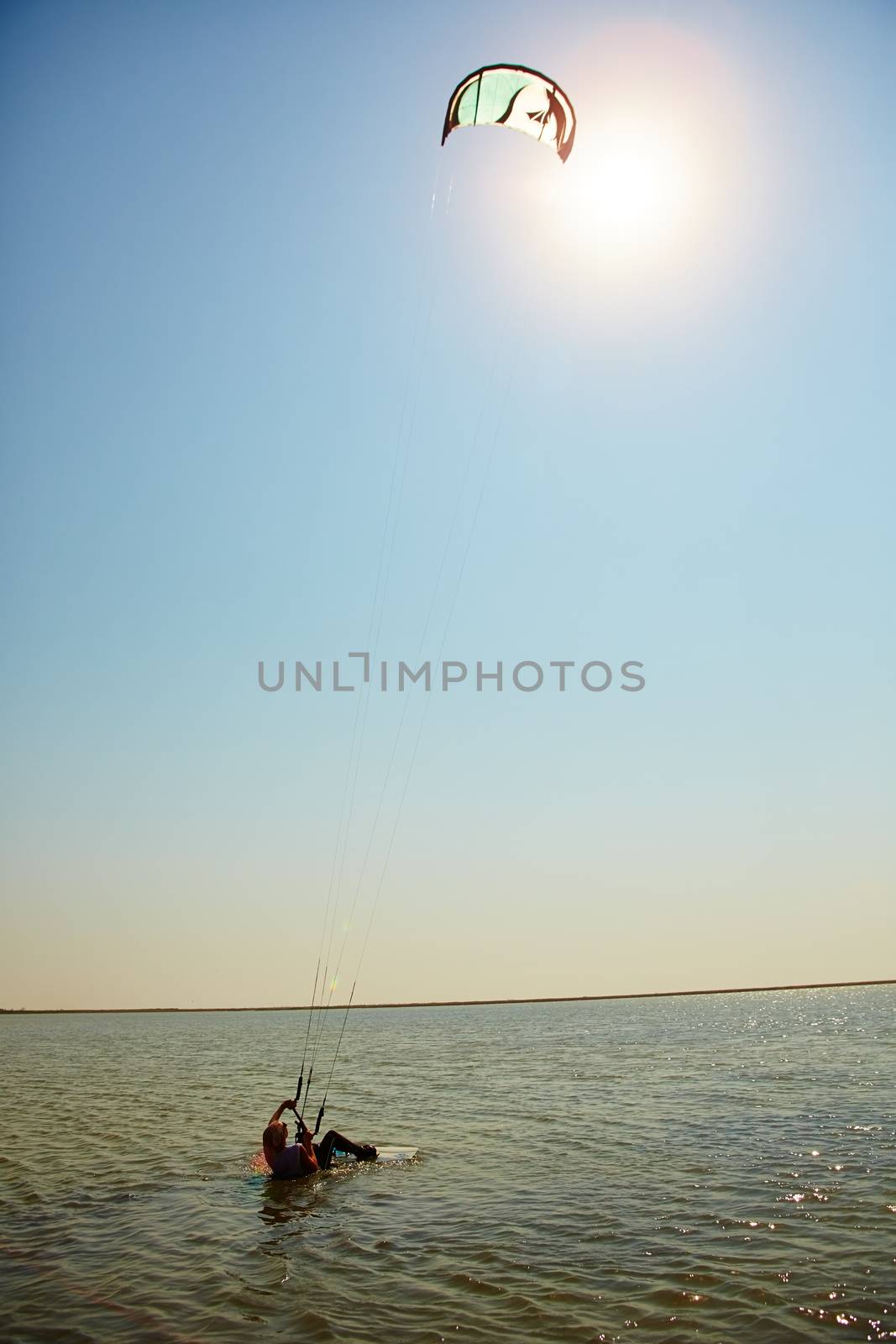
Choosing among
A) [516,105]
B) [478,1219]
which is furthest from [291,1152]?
[516,105]

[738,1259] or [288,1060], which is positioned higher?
[738,1259]

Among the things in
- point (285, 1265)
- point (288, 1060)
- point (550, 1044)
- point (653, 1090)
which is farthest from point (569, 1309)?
point (550, 1044)

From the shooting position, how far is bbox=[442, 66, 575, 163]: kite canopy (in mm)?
14047

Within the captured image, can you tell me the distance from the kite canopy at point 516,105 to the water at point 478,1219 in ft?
54.1

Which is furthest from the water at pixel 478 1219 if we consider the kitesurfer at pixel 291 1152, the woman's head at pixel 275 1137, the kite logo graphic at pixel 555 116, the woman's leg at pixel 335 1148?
the kite logo graphic at pixel 555 116

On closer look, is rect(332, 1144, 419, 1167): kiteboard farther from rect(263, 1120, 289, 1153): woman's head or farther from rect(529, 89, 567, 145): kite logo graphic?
rect(529, 89, 567, 145): kite logo graphic

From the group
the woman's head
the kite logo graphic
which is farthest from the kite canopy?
the woman's head

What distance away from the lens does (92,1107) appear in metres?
22.2

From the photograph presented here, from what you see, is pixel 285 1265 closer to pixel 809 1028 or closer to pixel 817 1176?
pixel 817 1176

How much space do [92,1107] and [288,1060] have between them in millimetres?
15969

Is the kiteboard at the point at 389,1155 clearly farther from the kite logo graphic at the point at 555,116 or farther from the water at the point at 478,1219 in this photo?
the kite logo graphic at the point at 555,116

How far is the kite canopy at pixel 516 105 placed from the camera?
1405cm

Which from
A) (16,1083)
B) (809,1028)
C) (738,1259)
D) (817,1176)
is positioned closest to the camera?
(738,1259)

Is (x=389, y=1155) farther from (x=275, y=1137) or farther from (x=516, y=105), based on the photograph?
(x=516, y=105)
